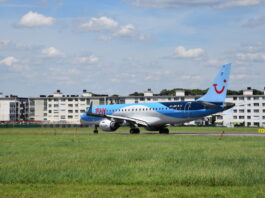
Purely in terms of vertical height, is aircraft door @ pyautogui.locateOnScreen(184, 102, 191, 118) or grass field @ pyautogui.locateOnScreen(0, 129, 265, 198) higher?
aircraft door @ pyautogui.locateOnScreen(184, 102, 191, 118)

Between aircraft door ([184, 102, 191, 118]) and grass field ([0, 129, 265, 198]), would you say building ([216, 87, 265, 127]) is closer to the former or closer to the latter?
aircraft door ([184, 102, 191, 118])

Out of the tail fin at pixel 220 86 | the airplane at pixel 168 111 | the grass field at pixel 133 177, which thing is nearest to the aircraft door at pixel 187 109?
the airplane at pixel 168 111

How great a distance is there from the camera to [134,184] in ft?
53.9

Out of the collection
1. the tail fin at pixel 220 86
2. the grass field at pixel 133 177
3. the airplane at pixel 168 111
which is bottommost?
the grass field at pixel 133 177

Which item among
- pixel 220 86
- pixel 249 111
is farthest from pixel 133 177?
pixel 249 111

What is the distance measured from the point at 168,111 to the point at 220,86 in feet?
25.1

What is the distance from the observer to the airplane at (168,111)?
61.0 m

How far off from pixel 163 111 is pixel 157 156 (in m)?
38.9

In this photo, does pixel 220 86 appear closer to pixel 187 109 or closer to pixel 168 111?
pixel 187 109

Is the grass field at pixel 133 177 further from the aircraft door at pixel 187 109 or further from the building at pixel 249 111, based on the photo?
the building at pixel 249 111

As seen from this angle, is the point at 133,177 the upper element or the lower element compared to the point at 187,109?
lower

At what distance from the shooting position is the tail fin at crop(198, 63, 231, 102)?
61062mm

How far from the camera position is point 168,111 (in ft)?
210

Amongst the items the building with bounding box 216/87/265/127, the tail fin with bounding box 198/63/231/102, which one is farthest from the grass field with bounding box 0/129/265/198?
the building with bounding box 216/87/265/127
